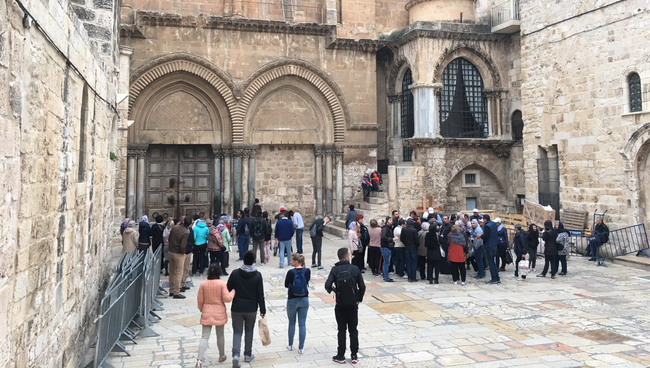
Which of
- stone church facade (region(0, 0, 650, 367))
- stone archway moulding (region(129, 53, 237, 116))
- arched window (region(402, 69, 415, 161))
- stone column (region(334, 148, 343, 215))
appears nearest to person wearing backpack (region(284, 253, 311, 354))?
stone church facade (region(0, 0, 650, 367))

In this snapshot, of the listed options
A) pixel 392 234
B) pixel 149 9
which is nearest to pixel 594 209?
pixel 392 234

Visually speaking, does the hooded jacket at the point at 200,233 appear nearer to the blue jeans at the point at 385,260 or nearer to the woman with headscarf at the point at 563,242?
the blue jeans at the point at 385,260

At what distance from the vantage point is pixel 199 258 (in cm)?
1139

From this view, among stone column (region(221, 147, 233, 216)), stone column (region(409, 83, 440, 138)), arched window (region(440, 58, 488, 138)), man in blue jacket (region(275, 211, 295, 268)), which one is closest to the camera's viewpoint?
man in blue jacket (region(275, 211, 295, 268))

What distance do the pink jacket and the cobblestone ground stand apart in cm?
61

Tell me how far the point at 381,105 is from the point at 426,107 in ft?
9.59

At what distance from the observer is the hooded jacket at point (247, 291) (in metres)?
5.90

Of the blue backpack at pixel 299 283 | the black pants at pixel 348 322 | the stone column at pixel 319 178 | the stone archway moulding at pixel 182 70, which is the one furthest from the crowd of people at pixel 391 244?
the stone archway moulding at pixel 182 70

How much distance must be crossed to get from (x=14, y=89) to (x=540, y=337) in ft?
23.1

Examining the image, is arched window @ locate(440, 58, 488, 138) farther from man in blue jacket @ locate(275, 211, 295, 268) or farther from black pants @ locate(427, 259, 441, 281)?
black pants @ locate(427, 259, 441, 281)

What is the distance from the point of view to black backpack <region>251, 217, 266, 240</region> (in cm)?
1220

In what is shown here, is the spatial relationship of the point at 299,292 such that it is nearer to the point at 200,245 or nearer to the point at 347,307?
the point at 347,307

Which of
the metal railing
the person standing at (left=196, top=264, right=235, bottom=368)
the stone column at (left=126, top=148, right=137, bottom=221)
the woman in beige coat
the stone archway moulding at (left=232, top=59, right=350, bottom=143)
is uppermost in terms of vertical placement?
the metal railing

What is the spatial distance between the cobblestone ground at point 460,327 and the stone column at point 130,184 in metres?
8.69
